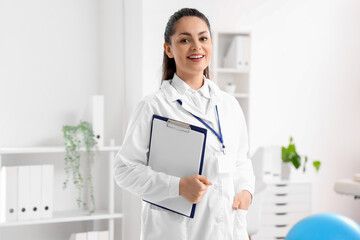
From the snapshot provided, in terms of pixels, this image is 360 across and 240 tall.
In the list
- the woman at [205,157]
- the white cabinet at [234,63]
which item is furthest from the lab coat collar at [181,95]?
the white cabinet at [234,63]

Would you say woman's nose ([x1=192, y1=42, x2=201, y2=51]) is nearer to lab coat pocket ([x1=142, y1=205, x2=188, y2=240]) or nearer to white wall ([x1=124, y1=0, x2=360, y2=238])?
lab coat pocket ([x1=142, y1=205, x2=188, y2=240])

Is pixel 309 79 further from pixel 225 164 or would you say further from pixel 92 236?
pixel 225 164

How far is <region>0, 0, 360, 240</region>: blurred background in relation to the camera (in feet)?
10.4

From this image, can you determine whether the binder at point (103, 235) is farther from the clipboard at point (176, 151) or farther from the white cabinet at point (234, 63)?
the clipboard at point (176, 151)

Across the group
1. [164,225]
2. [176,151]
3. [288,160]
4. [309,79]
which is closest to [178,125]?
[176,151]

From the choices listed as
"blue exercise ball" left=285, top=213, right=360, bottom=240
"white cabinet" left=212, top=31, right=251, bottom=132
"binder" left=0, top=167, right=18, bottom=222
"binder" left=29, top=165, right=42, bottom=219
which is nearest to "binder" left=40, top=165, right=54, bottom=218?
"binder" left=29, top=165, right=42, bottom=219

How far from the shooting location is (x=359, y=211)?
488 cm

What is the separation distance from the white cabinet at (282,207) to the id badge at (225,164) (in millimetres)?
2544

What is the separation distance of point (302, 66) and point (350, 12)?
0.78 m

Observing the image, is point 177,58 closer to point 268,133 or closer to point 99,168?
point 99,168

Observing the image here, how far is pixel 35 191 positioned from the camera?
2.97 metres

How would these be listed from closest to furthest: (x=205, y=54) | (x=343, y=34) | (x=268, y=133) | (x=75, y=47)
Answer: (x=205, y=54) → (x=75, y=47) → (x=268, y=133) → (x=343, y=34)

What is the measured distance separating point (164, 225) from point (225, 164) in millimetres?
238

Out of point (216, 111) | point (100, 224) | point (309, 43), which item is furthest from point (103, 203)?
point (309, 43)
